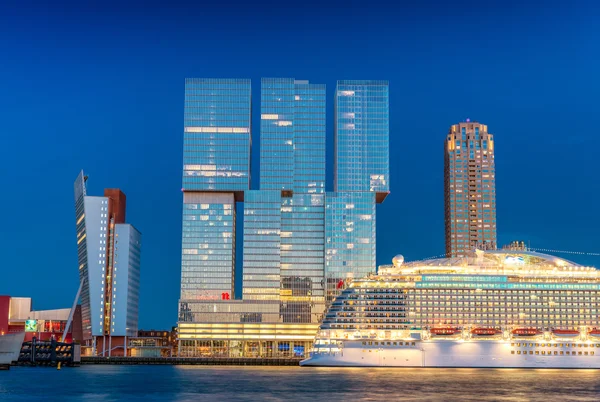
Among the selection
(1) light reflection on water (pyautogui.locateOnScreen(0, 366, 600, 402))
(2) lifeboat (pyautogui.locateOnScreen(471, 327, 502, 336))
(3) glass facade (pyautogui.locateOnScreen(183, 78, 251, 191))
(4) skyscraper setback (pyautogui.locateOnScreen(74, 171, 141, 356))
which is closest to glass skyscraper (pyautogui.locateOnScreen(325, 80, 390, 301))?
(3) glass facade (pyautogui.locateOnScreen(183, 78, 251, 191))

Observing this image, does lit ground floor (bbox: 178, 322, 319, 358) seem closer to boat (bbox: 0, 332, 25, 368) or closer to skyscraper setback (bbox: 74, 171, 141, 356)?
skyscraper setback (bbox: 74, 171, 141, 356)

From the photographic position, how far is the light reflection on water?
72.2m

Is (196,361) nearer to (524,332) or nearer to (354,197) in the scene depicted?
(354,197)

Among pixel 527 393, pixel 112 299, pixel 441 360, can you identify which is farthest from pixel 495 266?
pixel 112 299

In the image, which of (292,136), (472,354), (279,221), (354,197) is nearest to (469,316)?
(472,354)

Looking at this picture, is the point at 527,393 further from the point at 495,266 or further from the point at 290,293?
the point at 290,293

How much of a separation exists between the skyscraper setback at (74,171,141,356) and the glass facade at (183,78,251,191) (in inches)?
785

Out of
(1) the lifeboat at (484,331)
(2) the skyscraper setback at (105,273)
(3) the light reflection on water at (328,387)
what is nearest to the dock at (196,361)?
(2) the skyscraper setback at (105,273)

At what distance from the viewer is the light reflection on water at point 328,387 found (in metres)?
72.2

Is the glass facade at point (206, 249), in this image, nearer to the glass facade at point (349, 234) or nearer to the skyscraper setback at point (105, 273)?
the skyscraper setback at point (105, 273)

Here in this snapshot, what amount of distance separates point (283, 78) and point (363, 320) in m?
75.0

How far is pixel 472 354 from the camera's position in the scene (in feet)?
378

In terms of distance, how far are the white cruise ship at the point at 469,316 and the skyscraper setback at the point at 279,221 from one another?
167 feet

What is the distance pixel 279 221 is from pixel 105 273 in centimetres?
3673
